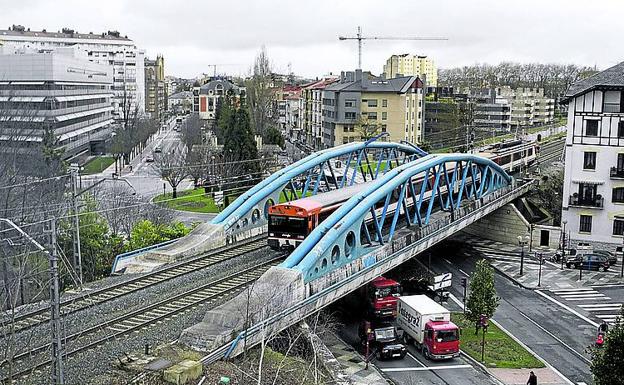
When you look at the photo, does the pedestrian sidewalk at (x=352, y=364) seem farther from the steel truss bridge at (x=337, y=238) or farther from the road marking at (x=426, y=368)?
the steel truss bridge at (x=337, y=238)

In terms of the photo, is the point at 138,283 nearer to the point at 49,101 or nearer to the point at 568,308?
the point at 568,308

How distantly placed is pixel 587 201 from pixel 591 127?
17.7 feet

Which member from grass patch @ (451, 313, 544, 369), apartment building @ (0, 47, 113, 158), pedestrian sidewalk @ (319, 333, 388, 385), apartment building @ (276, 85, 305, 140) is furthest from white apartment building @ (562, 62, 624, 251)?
apartment building @ (276, 85, 305, 140)

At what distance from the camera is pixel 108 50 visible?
176 meters

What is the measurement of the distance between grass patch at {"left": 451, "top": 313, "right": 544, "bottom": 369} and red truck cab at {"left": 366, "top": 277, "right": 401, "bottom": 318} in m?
3.58

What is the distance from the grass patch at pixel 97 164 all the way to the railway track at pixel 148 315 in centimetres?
5950

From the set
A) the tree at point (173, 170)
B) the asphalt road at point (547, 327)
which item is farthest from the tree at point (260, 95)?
the asphalt road at point (547, 327)

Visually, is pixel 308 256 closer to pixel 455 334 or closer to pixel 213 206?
pixel 455 334

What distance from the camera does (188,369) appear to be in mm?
19719

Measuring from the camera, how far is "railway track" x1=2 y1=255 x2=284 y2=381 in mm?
20375

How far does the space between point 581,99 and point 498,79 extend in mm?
138726

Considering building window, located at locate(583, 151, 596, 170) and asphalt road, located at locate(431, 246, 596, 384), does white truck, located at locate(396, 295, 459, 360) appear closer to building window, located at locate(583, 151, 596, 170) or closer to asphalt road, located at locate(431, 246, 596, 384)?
asphalt road, located at locate(431, 246, 596, 384)

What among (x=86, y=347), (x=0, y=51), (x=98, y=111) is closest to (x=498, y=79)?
(x=98, y=111)

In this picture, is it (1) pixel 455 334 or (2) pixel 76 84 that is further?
(2) pixel 76 84
